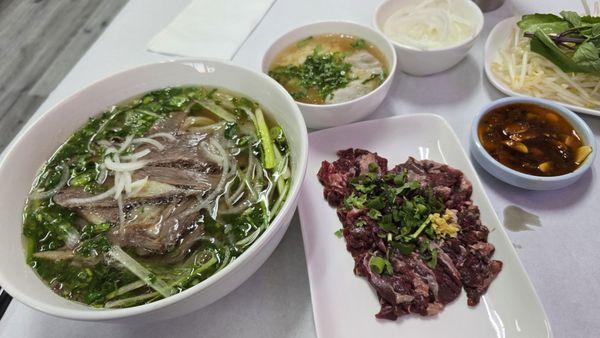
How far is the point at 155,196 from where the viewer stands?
1247 millimetres

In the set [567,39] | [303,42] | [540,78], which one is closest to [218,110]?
[303,42]

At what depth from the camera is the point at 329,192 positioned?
1492 mm

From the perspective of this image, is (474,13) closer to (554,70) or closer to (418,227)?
(554,70)

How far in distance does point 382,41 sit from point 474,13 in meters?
0.50

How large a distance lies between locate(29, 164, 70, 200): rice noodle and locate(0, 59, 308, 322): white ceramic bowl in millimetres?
28

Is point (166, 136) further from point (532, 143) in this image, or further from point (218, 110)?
point (532, 143)

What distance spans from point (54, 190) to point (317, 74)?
3.67 feet

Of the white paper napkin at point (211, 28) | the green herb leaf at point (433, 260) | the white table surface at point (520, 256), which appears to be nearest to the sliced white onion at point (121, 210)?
the white table surface at point (520, 256)

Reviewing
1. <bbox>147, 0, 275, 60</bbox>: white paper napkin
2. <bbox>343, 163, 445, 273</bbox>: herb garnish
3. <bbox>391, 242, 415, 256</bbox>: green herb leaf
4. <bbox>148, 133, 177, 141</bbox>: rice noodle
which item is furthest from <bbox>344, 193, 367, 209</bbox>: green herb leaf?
<bbox>147, 0, 275, 60</bbox>: white paper napkin

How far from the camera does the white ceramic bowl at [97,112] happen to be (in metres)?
0.95

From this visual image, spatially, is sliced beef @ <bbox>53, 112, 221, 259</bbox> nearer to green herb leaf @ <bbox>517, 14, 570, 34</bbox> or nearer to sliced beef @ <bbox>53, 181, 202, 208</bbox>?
sliced beef @ <bbox>53, 181, 202, 208</bbox>

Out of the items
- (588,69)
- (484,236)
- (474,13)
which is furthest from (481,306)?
(474,13)

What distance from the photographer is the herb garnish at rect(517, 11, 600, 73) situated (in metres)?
1.68

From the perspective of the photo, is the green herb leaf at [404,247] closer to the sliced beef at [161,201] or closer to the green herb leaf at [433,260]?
the green herb leaf at [433,260]
